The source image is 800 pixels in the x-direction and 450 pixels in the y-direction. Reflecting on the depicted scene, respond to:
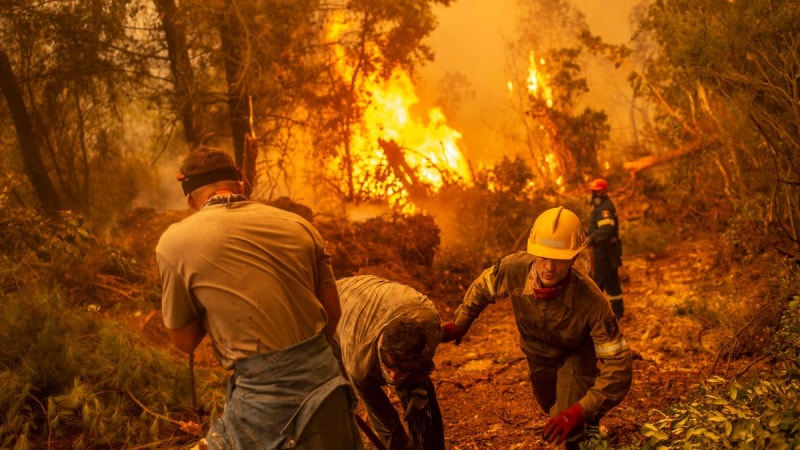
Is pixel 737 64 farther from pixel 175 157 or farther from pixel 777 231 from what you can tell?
pixel 175 157

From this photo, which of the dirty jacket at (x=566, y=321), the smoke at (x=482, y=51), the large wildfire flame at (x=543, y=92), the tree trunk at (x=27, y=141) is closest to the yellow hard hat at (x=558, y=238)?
the dirty jacket at (x=566, y=321)

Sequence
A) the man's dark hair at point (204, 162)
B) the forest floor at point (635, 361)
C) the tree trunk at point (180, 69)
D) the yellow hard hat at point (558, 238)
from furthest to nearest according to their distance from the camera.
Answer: the tree trunk at point (180, 69)
the forest floor at point (635, 361)
the yellow hard hat at point (558, 238)
the man's dark hair at point (204, 162)

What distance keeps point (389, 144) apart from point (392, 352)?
34.6 ft

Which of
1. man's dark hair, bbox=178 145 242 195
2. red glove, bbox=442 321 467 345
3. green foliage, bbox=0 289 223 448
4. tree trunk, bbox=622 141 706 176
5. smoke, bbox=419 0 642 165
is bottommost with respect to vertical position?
green foliage, bbox=0 289 223 448

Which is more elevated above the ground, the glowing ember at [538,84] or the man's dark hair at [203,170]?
the glowing ember at [538,84]

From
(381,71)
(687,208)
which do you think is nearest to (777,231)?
(687,208)

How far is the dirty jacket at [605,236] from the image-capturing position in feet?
23.0

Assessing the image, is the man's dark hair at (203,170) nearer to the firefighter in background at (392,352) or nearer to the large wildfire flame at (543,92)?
the firefighter in background at (392,352)

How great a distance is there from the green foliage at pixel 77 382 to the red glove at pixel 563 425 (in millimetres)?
3257

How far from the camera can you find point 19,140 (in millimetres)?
10531

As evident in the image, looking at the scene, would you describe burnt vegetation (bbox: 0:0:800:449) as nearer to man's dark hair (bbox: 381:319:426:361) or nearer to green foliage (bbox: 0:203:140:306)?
green foliage (bbox: 0:203:140:306)

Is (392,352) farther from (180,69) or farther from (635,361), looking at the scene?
(180,69)

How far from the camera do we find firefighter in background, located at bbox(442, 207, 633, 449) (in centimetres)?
293

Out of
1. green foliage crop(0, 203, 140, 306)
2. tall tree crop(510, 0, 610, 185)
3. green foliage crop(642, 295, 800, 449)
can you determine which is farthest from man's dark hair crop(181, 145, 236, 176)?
tall tree crop(510, 0, 610, 185)
